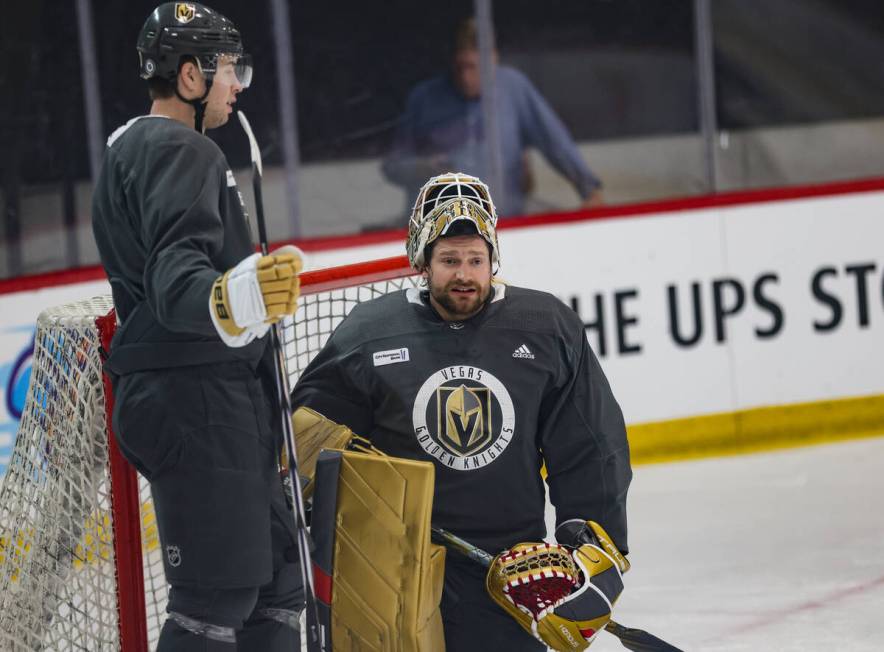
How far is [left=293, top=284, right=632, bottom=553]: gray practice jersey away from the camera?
1948 mm

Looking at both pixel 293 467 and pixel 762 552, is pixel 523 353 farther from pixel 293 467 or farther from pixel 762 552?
pixel 762 552

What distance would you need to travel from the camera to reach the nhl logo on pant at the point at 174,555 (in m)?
1.84

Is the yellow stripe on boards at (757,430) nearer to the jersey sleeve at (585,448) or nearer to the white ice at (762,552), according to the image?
the white ice at (762,552)

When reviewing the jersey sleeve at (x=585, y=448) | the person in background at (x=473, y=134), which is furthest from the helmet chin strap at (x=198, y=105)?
the person in background at (x=473, y=134)

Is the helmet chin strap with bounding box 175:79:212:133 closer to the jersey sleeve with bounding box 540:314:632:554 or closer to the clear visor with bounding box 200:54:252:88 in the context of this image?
the clear visor with bounding box 200:54:252:88

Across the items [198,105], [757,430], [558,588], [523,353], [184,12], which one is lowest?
[757,430]

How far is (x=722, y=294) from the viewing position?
4230 mm

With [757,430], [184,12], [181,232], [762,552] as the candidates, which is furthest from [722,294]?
[181,232]

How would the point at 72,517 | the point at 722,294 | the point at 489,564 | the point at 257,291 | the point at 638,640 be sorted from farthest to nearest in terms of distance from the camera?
the point at 722,294
the point at 72,517
the point at 638,640
the point at 489,564
the point at 257,291

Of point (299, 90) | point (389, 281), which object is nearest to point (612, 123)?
point (299, 90)

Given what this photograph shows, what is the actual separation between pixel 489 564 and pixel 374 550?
17cm

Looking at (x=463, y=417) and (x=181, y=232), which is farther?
(x=463, y=417)

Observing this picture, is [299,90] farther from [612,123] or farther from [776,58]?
[776,58]

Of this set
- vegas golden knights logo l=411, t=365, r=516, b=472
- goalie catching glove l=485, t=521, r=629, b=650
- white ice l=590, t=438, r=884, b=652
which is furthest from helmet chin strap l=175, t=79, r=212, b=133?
white ice l=590, t=438, r=884, b=652
